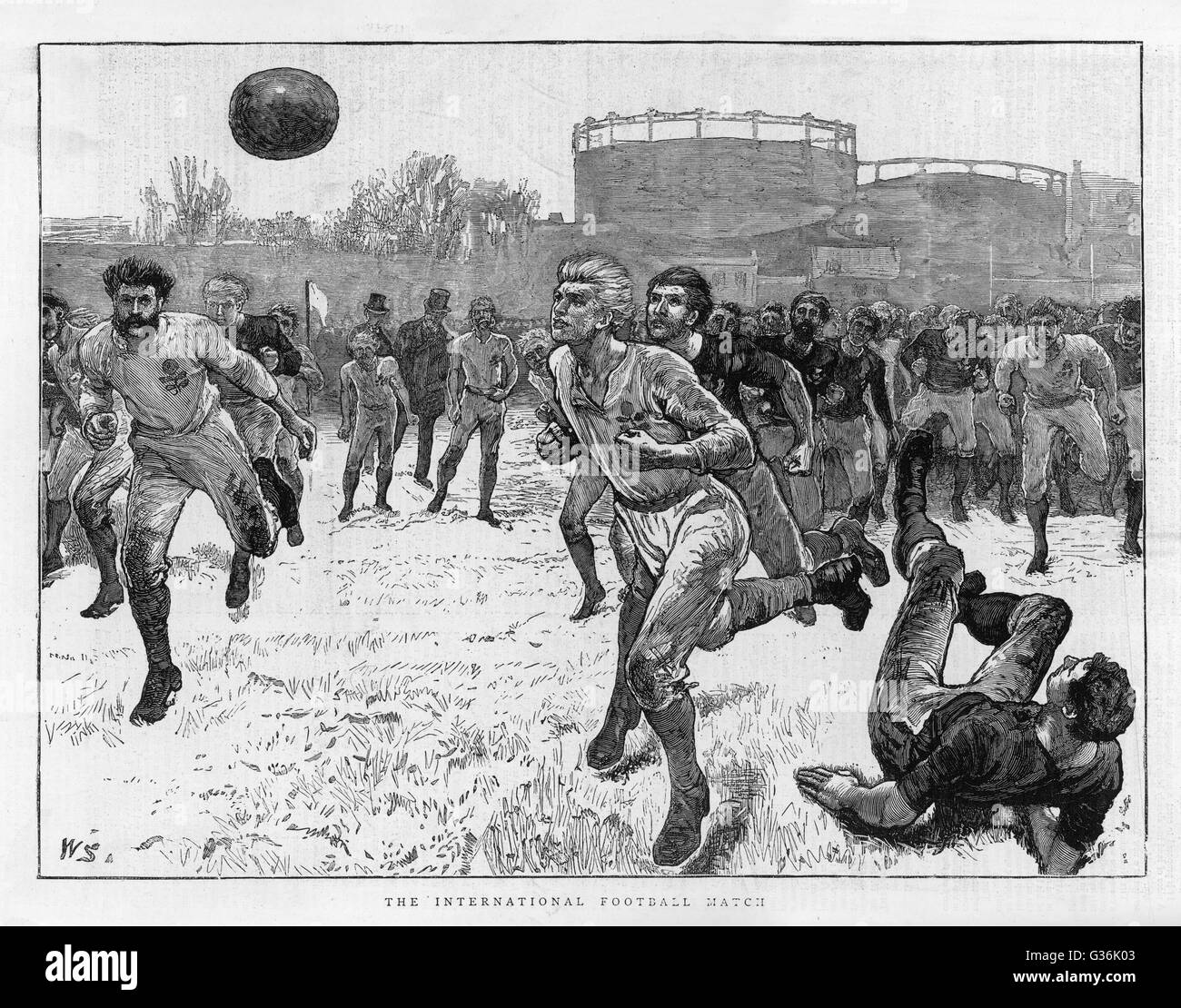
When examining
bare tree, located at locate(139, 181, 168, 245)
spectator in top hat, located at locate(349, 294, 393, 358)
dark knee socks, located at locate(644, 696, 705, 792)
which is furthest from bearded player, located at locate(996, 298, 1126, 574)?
bare tree, located at locate(139, 181, 168, 245)

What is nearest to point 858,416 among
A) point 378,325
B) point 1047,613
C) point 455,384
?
point 1047,613

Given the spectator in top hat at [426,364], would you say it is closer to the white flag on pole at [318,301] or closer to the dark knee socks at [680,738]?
the white flag on pole at [318,301]

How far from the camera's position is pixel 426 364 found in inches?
182

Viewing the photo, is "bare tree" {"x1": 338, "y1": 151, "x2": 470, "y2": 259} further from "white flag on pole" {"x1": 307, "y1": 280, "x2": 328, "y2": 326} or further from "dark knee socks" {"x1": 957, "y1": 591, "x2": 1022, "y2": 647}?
"dark knee socks" {"x1": 957, "y1": 591, "x2": 1022, "y2": 647}

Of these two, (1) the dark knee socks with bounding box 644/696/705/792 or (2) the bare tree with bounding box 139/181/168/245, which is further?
(2) the bare tree with bounding box 139/181/168/245

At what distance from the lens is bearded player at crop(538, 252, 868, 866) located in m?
4.22

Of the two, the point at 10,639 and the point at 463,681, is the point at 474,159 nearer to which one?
the point at 463,681

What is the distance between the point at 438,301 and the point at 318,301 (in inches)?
22.5

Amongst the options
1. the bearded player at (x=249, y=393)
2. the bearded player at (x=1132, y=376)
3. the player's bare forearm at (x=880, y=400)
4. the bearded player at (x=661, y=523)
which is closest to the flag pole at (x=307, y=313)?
the bearded player at (x=249, y=393)

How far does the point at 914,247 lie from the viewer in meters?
4.57

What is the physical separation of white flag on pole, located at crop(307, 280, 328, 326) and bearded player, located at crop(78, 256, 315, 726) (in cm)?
38

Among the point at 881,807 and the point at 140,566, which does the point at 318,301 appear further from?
the point at 881,807

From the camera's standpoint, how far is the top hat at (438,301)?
4578 mm
